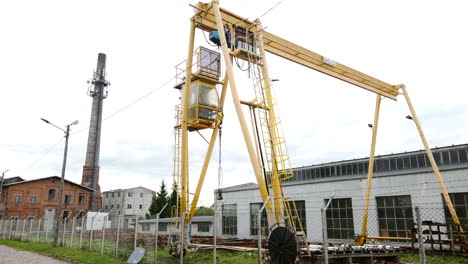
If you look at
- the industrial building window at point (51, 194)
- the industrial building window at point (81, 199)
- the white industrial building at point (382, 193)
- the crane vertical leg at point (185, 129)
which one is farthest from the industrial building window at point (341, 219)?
the industrial building window at point (51, 194)

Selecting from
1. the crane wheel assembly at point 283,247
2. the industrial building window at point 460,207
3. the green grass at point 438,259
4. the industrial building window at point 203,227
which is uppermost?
the industrial building window at point 460,207

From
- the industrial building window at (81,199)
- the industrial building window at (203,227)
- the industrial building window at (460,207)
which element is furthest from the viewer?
the industrial building window at (81,199)

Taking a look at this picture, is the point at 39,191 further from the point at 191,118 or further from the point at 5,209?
the point at 191,118

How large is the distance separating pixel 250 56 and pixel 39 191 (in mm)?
43031

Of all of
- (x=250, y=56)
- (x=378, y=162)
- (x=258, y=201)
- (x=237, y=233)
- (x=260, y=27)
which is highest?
(x=260, y=27)

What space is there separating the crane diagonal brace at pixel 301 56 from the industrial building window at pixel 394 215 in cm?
592

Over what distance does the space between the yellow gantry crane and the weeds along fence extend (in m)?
1.46

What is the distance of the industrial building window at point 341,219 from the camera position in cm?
2077

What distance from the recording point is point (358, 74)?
15594mm

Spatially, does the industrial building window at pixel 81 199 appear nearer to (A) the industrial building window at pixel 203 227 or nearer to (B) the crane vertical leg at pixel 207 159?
(A) the industrial building window at pixel 203 227

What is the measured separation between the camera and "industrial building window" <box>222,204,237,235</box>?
94.0 feet

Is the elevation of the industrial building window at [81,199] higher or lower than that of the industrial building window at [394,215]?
higher

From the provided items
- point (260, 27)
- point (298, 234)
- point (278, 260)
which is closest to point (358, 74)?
point (260, 27)

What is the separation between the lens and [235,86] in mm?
10047
